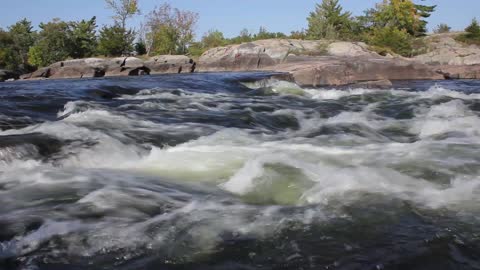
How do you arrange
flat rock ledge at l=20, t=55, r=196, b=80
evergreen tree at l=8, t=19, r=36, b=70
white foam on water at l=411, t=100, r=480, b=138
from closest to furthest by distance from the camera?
white foam on water at l=411, t=100, r=480, b=138, flat rock ledge at l=20, t=55, r=196, b=80, evergreen tree at l=8, t=19, r=36, b=70

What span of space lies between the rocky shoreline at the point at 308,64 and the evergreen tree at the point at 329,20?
8.44m

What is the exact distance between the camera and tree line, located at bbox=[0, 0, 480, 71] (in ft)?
123

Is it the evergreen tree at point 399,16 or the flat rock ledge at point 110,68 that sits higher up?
the evergreen tree at point 399,16

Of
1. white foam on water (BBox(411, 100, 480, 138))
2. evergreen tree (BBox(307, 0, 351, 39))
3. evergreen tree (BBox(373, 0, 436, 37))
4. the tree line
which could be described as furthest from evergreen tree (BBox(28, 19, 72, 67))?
white foam on water (BBox(411, 100, 480, 138))

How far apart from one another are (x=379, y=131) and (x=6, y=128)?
4.99 metres

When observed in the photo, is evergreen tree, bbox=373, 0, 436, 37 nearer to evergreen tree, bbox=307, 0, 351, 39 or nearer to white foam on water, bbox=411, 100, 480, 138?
evergreen tree, bbox=307, 0, 351, 39

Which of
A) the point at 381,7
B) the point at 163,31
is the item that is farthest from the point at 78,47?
the point at 381,7

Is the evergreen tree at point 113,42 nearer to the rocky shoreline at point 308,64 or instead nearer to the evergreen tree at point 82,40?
the evergreen tree at point 82,40

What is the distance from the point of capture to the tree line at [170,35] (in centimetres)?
3747

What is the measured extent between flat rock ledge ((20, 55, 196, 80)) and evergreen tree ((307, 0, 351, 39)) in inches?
627

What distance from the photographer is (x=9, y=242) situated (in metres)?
2.48

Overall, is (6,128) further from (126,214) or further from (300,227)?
(300,227)

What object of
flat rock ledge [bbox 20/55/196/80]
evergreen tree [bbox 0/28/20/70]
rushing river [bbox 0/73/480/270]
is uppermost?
evergreen tree [bbox 0/28/20/70]

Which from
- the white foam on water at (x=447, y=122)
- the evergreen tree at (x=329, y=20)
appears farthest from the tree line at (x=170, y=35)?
the white foam on water at (x=447, y=122)
